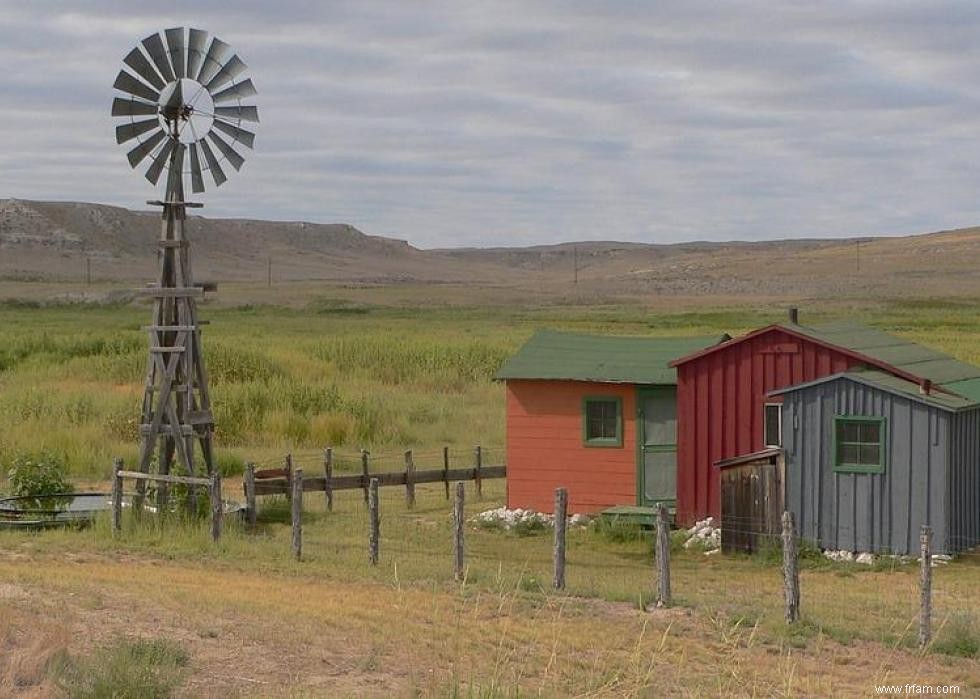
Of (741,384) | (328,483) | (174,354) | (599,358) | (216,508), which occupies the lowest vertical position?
(216,508)

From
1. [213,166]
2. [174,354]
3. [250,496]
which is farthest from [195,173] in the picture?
[250,496]

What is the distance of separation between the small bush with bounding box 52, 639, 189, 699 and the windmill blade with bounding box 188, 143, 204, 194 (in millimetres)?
10307

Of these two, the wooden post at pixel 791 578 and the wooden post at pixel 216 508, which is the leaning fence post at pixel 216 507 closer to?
the wooden post at pixel 216 508

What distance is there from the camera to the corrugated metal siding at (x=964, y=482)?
59.1 feet

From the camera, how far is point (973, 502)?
736 inches

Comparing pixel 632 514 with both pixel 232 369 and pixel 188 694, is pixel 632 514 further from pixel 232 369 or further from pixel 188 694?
pixel 232 369

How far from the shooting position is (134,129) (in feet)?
64.4

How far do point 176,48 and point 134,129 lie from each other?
1.26 m

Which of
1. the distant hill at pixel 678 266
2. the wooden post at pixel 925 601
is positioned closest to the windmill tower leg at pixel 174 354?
the wooden post at pixel 925 601

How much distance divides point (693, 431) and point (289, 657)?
36.0 feet

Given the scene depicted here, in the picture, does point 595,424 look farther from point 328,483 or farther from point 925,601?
point 925,601

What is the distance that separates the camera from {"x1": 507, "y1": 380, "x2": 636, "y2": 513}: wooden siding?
864 inches

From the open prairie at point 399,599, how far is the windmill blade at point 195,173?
4.71m

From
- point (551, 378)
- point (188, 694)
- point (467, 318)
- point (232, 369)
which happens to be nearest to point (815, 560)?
point (551, 378)
